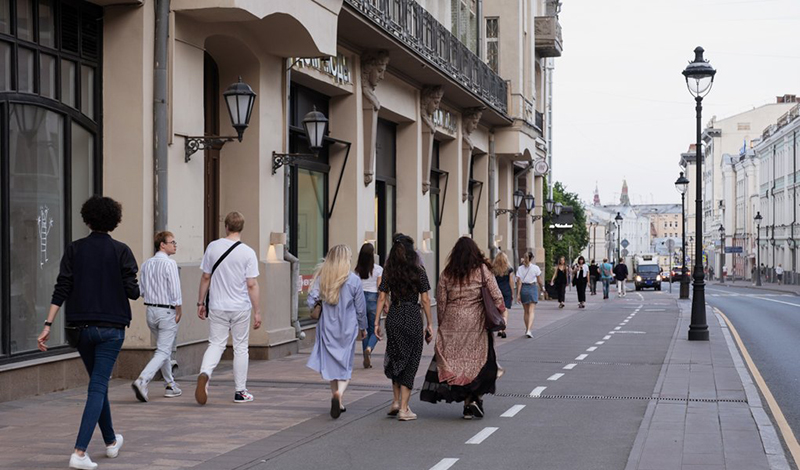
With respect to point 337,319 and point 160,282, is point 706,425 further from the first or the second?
point 160,282

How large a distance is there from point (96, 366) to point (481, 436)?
10.9ft

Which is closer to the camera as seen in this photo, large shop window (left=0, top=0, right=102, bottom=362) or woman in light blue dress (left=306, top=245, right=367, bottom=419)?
woman in light blue dress (left=306, top=245, right=367, bottom=419)

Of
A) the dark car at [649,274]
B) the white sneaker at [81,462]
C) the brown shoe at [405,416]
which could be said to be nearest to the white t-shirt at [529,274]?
the brown shoe at [405,416]

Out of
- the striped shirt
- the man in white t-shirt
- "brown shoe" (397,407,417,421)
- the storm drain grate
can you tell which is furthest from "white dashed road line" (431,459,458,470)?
the striped shirt

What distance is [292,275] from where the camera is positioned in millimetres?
17109

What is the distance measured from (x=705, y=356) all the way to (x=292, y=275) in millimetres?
6389

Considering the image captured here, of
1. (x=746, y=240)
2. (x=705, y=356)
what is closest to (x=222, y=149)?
(x=705, y=356)

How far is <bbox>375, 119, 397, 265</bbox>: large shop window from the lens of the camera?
80.9ft

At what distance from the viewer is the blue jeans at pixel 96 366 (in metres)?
7.59

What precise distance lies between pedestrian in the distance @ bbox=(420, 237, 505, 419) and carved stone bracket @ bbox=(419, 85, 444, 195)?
15.5m

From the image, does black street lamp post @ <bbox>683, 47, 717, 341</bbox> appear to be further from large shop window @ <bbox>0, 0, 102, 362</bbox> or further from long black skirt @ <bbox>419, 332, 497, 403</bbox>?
large shop window @ <bbox>0, 0, 102, 362</bbox>

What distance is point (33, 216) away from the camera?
1179 cm

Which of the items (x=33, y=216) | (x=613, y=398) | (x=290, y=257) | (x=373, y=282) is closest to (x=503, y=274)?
(x=290, y=257)

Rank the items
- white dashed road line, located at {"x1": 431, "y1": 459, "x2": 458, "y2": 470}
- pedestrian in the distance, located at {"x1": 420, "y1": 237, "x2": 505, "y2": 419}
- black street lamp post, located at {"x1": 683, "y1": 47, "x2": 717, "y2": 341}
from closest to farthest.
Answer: white dashed road line, located at {"x1": 431, "y1": 459, "x2": 458, "y2": 470} < pedestrian in the distance, located at {"x1": 420, "y1": 237, "x2": 505, "y2": 419} < black street lamp post, located at {"x1": 683, "y1": 47, "x2": 717, "y2": 341}
